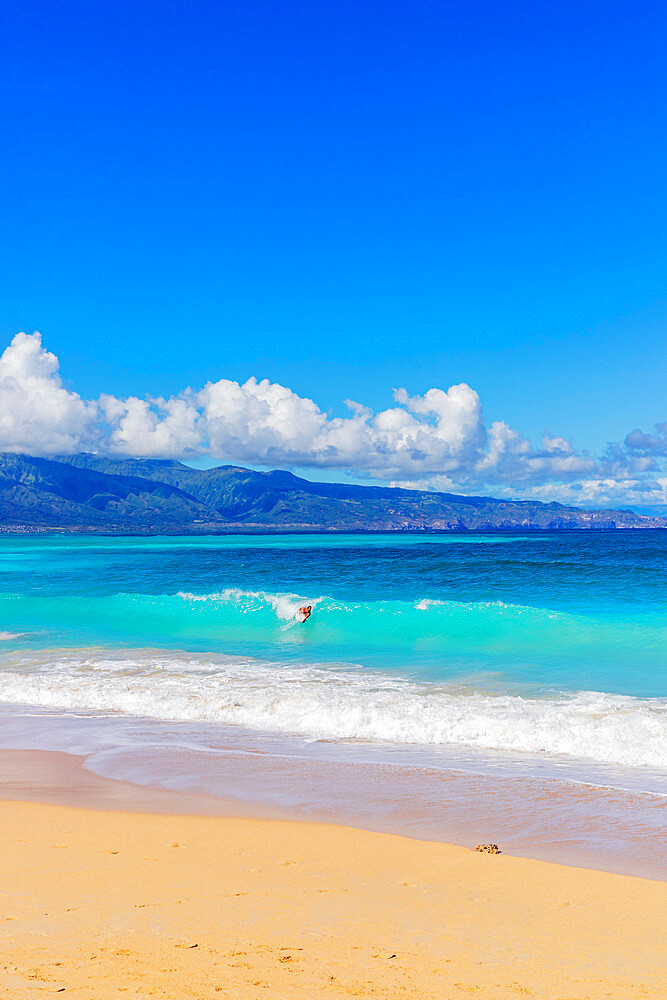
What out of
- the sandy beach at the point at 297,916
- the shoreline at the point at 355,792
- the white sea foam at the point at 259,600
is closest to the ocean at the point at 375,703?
the shoreline at the point at 355,792

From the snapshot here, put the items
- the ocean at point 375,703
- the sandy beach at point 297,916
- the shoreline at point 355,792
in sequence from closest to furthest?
1. the sandy beach at point 297,916
2. the shoreline at point 355,792
3. the ocean at point 375,703

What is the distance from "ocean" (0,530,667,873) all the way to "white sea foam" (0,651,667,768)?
5 cm

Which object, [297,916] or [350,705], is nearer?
[297,916]

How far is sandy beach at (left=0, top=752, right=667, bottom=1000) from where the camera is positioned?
4129 millimetres

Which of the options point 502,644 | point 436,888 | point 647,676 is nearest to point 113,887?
point 436,888

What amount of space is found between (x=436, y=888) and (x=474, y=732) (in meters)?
6.04

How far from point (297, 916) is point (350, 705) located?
8055 mm

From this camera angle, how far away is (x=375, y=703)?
13219mm

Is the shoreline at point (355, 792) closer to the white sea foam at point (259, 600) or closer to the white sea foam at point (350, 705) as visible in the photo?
the white sea foam at point (350, 705)

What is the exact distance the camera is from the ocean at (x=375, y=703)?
8523mm

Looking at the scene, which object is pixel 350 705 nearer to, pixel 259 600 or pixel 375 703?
pixel 375 703

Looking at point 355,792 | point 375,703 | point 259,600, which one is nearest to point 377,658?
point 375,703

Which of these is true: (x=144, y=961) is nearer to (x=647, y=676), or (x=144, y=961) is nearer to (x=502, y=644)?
(x=647, y=676)

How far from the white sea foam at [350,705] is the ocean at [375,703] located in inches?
1.8
